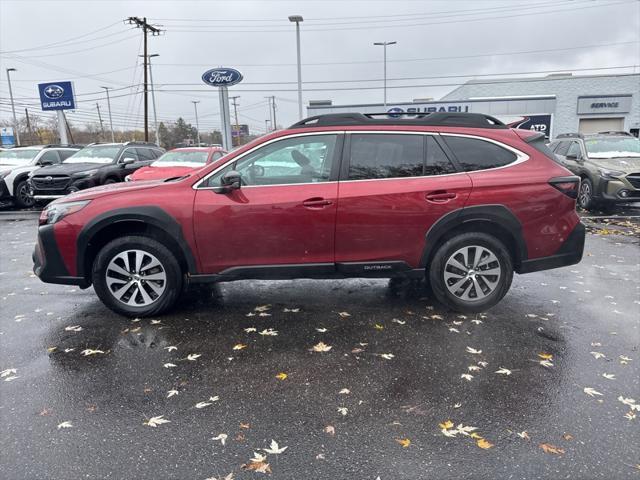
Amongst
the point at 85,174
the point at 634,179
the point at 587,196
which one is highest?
the point at 85,174

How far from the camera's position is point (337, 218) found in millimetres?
4172

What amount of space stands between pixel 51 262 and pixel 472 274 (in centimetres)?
411

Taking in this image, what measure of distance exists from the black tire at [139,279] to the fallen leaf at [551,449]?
331 centimetres

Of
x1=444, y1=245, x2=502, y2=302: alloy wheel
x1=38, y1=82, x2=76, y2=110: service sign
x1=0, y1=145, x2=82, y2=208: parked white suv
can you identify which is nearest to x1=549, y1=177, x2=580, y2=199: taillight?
x1=444, y1=245, x2=502, y2=302: alloy wheel

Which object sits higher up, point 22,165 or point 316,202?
point 22,165

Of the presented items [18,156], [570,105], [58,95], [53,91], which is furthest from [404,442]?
[570,105]

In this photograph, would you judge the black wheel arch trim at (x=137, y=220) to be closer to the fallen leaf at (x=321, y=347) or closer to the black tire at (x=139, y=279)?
the black tire at (x=139, y=279)

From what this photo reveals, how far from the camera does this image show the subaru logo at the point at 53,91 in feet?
74.7

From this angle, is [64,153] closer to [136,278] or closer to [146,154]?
[146,154]

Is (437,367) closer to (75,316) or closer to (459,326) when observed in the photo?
(459,326)

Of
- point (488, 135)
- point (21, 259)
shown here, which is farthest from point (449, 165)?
point (21, 259)

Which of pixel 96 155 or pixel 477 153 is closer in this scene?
pixel 477 153

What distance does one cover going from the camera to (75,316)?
455 cm

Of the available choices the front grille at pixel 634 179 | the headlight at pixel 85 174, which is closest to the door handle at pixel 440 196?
the front grille at pixel 634 179
